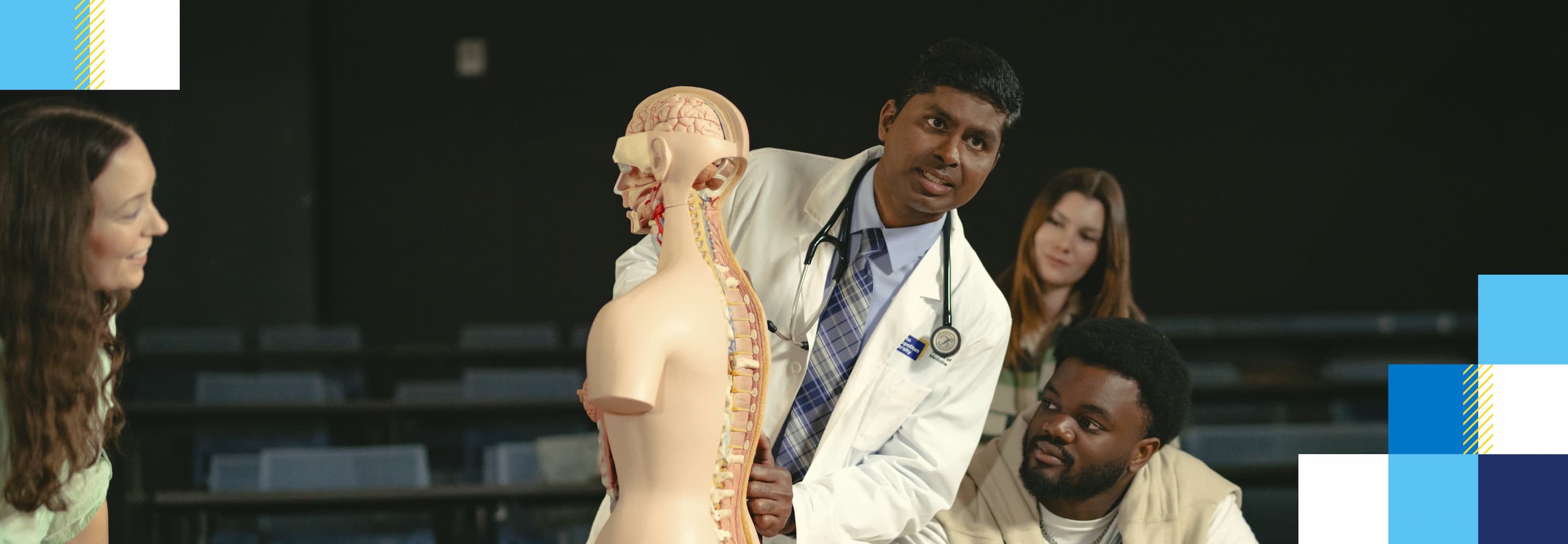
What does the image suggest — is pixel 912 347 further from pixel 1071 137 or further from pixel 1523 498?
pixel 1071 137

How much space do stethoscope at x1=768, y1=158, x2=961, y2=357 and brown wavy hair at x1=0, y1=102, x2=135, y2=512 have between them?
86 cm

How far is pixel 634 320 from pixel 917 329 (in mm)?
658

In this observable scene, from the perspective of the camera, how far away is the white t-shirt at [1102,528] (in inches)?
82.1

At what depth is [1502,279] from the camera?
124 inches

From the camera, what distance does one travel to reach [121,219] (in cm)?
140

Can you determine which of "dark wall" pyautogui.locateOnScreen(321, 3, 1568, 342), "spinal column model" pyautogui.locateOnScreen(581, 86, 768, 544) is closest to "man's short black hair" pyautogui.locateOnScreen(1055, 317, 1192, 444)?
"spinal column model" pyautogui.locateOnScreen(581, 86, 768, 544)

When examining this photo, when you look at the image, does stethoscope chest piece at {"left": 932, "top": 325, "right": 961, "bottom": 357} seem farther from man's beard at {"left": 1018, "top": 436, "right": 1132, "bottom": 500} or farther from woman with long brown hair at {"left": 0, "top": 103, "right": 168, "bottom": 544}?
woman with long brown hair at {"left": 0, "top": 103, "right": 168, "bottom": 544}

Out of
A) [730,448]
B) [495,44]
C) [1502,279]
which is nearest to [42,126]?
[730,448]

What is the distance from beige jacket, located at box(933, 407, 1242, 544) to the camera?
204cm

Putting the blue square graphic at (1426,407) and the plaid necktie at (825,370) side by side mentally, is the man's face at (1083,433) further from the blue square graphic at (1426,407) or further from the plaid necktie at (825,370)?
the blue square graphic at (1426,407)

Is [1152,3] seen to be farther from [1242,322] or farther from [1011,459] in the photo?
[1011,459]

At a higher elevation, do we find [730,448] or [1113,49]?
[1113,49]

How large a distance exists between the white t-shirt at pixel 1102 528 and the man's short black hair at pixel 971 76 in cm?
73

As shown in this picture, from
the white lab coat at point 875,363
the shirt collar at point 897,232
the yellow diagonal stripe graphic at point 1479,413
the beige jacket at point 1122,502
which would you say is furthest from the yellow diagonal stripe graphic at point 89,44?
the yellow diagonal stripe graphic at point 1479,413
